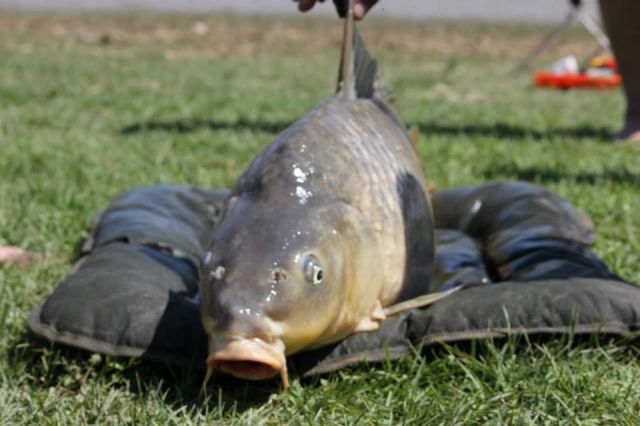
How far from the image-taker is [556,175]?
605cm

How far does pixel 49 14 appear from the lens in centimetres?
2458

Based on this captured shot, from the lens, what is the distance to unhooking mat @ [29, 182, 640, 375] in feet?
10.1

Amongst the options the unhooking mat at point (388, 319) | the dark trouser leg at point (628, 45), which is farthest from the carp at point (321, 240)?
the dark trouser leg at point (628, 45)

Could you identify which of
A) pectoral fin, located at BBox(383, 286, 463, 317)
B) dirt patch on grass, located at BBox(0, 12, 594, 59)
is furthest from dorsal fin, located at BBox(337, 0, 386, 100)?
dirt patch on grass, located at BBox(0, 12, 594, 59)

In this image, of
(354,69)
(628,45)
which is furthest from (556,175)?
(354,69)

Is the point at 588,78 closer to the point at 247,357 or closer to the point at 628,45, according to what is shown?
the point at 628,45

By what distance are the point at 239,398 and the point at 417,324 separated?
0.59 m

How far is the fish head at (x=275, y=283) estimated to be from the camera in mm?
2604

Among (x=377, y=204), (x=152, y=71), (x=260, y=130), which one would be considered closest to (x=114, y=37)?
(x=152, y=71)

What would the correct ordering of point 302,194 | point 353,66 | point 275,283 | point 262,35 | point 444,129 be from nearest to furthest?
point 275,283 → point 302,194 → point 353,66 → point 444,129 → point 262,35

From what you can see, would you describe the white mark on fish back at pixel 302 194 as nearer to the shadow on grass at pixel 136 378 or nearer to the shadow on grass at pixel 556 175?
the shadow on grass at pixel 136 378

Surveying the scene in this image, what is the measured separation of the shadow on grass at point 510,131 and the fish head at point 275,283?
4.83 meters

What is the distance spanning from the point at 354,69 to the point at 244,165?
2578mm

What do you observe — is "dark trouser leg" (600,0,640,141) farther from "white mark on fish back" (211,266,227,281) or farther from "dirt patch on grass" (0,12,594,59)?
"dirt patch on grass" (0,12,594,59)
